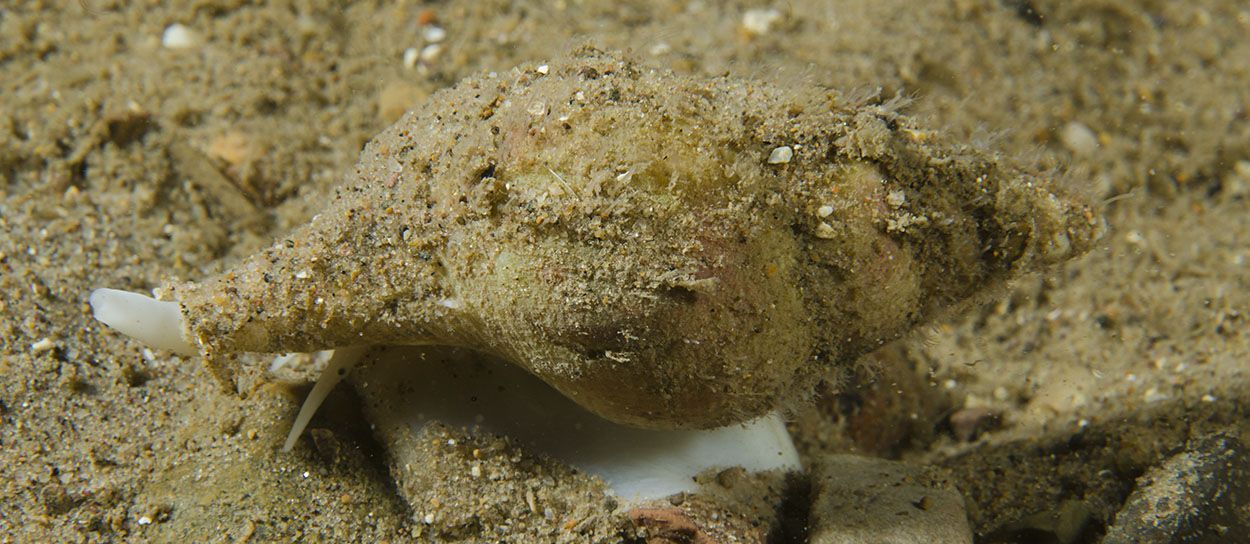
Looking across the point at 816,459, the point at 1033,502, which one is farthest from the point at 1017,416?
the point at 816,459

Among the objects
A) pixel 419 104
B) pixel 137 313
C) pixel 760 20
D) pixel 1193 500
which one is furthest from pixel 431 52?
pixel 1193 500

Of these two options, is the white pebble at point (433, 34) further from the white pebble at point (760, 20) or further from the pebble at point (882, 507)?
the pebble at point (882, 507)

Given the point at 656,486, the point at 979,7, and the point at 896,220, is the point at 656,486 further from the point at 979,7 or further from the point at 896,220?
the point at 979,7

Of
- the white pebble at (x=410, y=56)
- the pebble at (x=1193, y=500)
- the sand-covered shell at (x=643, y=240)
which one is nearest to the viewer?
the sand-covered shell at (x=643, y=240)

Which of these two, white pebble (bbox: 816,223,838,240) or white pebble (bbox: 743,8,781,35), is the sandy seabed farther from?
white pebble (bbox: 816,223,838,240)

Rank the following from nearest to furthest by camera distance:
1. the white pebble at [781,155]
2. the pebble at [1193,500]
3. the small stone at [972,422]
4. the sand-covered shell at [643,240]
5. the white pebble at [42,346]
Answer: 1. the sand-covered shell at [643,240]
2. the white pebble at [781,155]
3. the pebble at [1193,500]
4. the white pebble at [42,346]
5. the small stone at [972,422]

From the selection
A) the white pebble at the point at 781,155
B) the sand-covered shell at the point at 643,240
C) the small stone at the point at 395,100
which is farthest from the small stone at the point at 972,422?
the small stone at the point at 395,100

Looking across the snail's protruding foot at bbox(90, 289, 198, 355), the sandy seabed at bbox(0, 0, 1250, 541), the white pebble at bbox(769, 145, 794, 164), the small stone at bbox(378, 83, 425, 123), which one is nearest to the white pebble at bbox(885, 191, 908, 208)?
the white pebble at bbox(769, 145, 794, 164)
